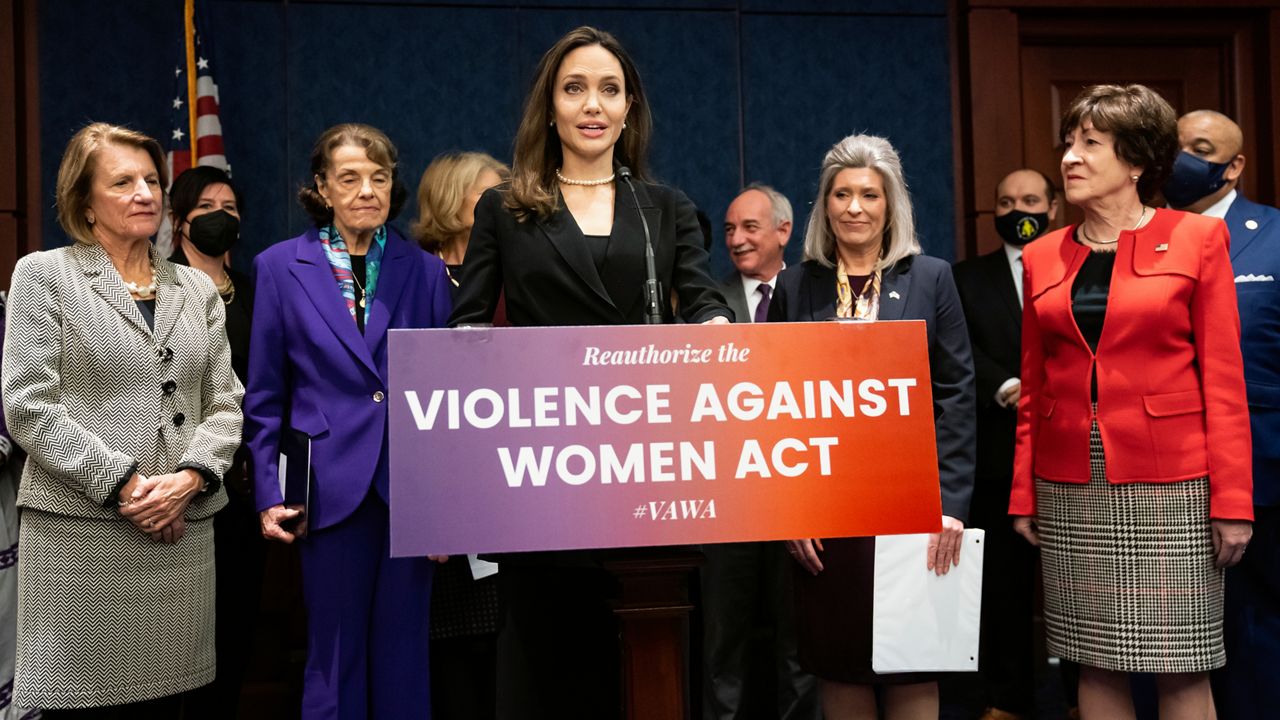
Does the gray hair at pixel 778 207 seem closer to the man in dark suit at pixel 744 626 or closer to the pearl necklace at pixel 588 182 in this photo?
the man in dark suit at pixel 744 626

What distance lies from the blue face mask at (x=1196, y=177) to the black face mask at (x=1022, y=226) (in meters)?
1.04

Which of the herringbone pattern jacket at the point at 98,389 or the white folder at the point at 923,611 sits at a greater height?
the herringbone pattern jacket at the point at 98,389

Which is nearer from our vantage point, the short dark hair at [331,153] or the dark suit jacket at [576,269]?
the dark suit jacket at [576,269]

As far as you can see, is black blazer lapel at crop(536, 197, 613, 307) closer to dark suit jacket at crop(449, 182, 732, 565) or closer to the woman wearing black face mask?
dark suit jacket at crop(449, 182, 732, 565)

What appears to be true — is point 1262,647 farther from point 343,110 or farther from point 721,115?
point 343,110

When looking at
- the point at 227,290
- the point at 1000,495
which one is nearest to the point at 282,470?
the point at 227,290

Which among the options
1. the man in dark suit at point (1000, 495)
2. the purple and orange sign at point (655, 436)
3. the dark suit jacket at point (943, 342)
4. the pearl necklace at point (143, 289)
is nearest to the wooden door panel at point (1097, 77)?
the man in dark suit at point (1000, 495)

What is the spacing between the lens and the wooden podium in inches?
75.9

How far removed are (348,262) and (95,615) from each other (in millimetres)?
954

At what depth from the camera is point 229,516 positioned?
3234mm

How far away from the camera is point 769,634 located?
399 centimetres

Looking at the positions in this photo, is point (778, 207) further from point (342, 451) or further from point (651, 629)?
point (651, 629)

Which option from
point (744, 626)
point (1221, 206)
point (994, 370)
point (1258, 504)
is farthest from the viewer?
point (994, 370)

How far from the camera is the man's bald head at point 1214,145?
135 inches
